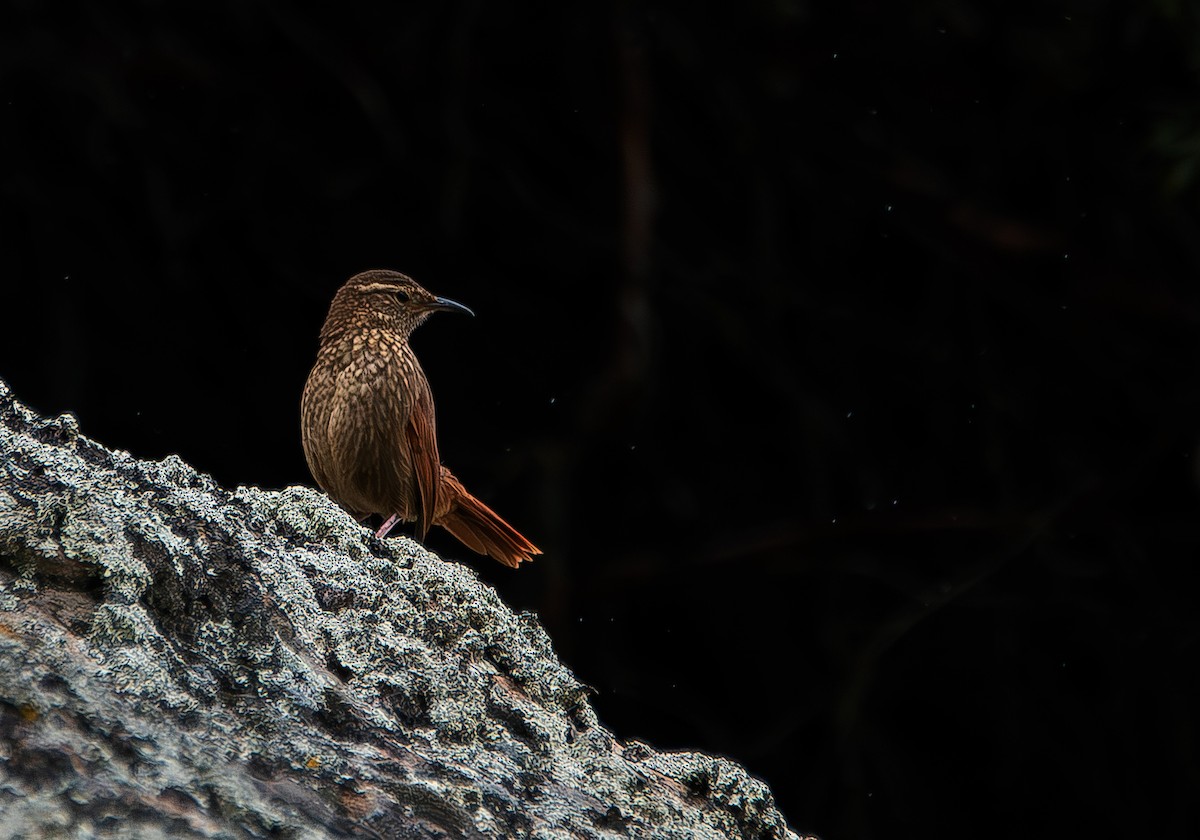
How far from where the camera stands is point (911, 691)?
20.8 feet

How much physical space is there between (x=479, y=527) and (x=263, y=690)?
226 cm

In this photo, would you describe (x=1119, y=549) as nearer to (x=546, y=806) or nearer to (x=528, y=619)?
(x=528, y=619)

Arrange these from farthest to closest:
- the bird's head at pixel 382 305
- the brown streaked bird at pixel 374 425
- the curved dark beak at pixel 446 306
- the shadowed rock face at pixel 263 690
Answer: the curved dark beak at pixel 446 306 < the bird's head at pixel 382 305 < the brown streaked bird at pixel 374 425 < the shadowed rock face at pixel 263 690

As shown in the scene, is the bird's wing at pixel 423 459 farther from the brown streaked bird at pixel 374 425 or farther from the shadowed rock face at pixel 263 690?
the shadowed rock face at pixel 263 690

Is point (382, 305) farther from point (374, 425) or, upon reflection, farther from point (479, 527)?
point (479, 527)

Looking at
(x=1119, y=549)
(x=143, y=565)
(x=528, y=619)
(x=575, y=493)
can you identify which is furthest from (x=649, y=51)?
(x=143, y=565)

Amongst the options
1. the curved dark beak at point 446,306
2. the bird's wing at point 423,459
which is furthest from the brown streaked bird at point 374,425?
the curved dark beak at point 446,306

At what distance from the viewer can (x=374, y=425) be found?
131 inches

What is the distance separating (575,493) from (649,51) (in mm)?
1728

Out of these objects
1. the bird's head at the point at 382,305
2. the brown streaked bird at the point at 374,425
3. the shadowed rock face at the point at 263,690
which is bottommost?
the shadowed rock face at the point at 263,690

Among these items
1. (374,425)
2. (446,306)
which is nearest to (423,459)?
(374,425)

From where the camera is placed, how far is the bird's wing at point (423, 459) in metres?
3.38

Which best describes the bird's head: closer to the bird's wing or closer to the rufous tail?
the bird's wing

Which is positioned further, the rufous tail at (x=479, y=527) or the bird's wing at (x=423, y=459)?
the rufous tail at (x=479, y=527)
